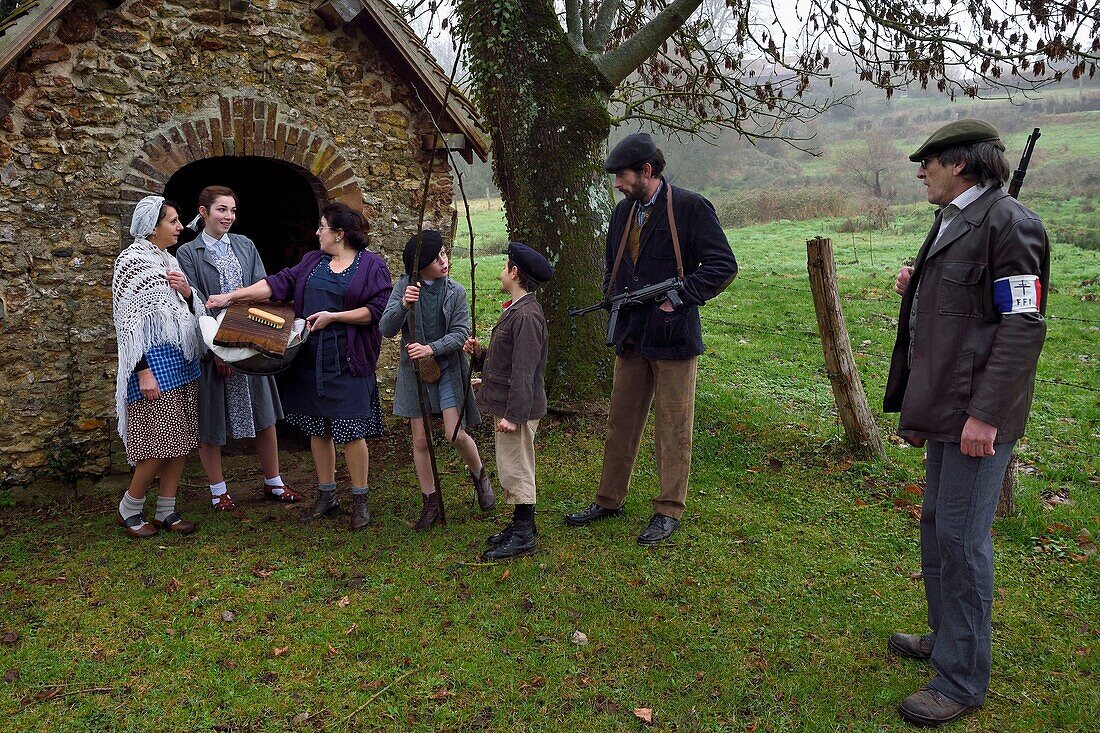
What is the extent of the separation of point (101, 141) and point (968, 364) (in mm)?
5763

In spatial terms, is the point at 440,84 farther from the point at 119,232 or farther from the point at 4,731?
the point at 4,731

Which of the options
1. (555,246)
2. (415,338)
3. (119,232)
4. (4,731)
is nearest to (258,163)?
(119,232)

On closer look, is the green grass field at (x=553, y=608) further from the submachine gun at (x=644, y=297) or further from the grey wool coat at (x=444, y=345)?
the submachine gun at (x=644, y=297)

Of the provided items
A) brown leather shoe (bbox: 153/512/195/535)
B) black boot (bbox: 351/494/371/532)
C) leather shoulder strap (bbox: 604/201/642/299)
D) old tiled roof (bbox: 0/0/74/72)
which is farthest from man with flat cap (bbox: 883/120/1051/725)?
old tiled roof (bbox: 0/0/74/72)

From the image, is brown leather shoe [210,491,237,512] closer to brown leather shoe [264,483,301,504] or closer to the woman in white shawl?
brown leather shoe [264,483,301,504]

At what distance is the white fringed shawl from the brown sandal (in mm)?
924

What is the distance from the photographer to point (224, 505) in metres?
5.77

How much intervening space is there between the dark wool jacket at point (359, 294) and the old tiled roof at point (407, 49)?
1.99 meters

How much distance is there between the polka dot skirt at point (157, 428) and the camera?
16.7 ft

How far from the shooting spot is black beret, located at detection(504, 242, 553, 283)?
14.9 ft

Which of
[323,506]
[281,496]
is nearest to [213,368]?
[281,496]


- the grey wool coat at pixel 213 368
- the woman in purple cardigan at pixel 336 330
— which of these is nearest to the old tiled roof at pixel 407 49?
the grey wool coat at pixel 213 368

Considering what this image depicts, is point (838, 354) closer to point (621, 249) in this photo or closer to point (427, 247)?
point (621, 249)

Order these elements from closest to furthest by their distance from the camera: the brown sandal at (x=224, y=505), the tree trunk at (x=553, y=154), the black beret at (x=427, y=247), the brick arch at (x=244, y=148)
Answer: the black beret at (x=427, y=247) < the brown sandal at (x=224, y=505) < the brick arch at (x=244, y=148) < the tree trunk at (x=553, y=154)
